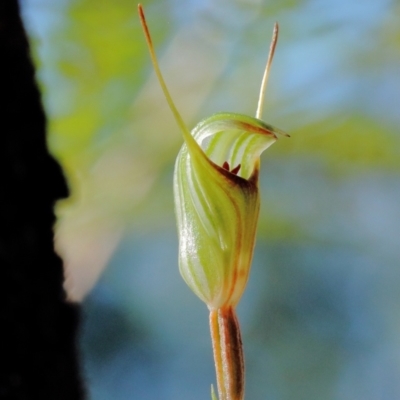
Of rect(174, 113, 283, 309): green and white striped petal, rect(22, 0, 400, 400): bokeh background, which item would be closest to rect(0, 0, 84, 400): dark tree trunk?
rect(22, 0, 400, 400): bokeh background


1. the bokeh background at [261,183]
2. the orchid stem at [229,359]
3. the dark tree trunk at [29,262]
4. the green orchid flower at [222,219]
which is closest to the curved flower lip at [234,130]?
the green orchid flower at [222,219]

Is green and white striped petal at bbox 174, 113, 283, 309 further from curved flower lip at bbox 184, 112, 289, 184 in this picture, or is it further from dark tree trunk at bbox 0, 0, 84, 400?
dark tree trunk at bbox 0, 0, 84, 400

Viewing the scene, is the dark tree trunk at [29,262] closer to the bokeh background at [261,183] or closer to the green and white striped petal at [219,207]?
the bokeh background at [261,183]

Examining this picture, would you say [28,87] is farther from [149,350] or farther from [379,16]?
[379,16]

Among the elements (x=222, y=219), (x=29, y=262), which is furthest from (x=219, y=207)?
(x=29, y=262)

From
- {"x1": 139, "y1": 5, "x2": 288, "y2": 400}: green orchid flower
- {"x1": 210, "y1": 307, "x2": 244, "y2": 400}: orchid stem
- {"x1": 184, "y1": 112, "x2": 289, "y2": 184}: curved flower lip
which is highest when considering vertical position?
{"x1": 184, "y1": 112, "x2": 289, "y2": 184}: curved flower lip

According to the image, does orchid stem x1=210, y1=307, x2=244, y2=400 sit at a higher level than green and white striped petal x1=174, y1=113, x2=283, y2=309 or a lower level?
lower

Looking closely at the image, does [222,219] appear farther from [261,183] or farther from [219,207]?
[261,183]

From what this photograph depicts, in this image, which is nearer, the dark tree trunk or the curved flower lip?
the curved flower lip
